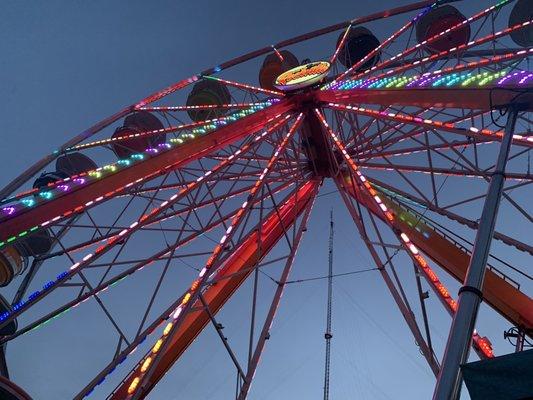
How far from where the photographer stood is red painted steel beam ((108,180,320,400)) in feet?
34.7

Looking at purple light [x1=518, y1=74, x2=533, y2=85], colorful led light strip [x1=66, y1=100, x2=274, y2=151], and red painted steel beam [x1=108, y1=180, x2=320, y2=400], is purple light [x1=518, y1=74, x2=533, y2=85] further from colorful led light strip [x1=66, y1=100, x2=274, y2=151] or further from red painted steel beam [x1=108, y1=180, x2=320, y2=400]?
colorful led light strip [x1=66, y1=100, x2=274, y2=151]

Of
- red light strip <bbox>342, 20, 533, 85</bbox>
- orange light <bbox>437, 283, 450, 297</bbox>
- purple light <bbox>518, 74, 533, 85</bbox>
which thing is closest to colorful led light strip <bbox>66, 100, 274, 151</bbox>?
red light strip <bbox>342, 20, 533, 85</bbox>

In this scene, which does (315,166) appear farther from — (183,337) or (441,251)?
(183,337)

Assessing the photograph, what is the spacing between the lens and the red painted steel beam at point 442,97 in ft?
21.0

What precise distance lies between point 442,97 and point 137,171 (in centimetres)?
477

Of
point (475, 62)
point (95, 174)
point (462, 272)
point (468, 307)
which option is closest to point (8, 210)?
point (95, 174)

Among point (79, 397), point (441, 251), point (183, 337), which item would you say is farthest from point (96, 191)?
point (441, 251)

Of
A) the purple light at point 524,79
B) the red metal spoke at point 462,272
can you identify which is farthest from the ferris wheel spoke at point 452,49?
the purple light at point 524,79

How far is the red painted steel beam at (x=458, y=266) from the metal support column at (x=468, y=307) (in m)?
4.22

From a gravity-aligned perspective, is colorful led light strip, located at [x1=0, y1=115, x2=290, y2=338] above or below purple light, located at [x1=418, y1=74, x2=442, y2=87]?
below

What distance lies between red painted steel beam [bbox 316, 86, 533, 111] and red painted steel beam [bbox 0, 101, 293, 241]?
187cm

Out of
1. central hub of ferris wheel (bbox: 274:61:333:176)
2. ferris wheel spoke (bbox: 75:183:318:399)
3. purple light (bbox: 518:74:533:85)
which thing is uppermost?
central hub of ferris wheel (bbox: 274:61:333:176)

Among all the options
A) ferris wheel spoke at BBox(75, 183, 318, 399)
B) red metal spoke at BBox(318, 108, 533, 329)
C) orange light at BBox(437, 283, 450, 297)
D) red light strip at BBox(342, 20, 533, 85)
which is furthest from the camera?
red light strip at BBox(342, 20, 533, 85)

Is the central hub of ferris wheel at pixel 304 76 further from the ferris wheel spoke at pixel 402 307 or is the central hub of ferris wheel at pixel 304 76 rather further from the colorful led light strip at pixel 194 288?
the ferris wheel spoke at pixel 402 307
